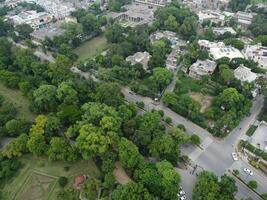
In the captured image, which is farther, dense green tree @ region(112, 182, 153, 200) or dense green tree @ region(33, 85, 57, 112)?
dense green tree @ region(33, 85, 57, 112)

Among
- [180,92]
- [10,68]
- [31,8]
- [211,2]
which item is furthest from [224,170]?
[31,8]

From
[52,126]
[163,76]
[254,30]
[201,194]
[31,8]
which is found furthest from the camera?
[31,8]

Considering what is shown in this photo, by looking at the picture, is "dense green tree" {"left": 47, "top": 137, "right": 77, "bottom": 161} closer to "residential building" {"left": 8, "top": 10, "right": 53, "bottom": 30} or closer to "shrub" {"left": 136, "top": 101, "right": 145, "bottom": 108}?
"shrub" {"left": 136, "top": 101, "right": 145, "bottom": 108}

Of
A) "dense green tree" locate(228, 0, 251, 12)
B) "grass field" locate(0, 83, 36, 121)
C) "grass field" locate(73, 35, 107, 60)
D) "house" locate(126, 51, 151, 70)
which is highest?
"dense green tree" locate(228, 0, 251, 12)

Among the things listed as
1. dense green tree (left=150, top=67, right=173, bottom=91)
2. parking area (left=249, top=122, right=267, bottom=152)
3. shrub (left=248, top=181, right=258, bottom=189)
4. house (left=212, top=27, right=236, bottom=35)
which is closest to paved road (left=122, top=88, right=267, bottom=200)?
shrub (left=248, top=181, right=258, bottom=189)

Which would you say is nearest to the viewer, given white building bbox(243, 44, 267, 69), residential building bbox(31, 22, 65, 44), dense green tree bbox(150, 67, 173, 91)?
dense green tree bbox(150, 67, 173, 91)

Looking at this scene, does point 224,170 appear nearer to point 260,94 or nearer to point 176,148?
point 176,148
